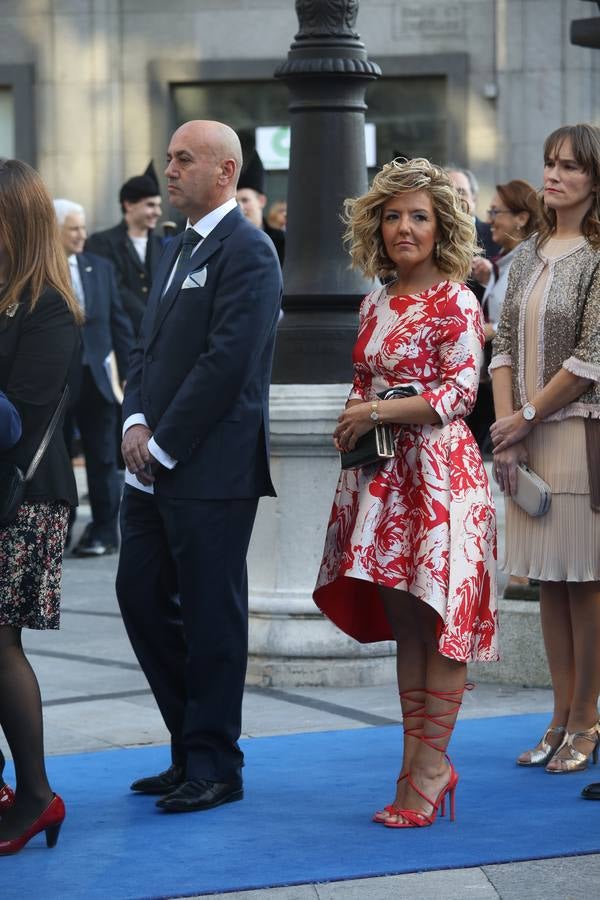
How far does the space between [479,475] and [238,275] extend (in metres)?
0.89

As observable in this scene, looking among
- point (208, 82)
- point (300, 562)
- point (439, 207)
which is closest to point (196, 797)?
point (439, 207)

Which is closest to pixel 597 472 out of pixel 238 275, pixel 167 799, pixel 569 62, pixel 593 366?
pixel 593 366

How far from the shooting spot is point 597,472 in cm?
554

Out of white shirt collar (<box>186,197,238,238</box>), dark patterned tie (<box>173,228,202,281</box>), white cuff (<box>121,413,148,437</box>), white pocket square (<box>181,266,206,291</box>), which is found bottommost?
white cuff (<box>121,413,148,437</box>)

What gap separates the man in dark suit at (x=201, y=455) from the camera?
201 inches

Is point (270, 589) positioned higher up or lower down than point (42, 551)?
lower down

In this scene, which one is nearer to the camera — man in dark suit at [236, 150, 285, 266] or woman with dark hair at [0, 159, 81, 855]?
woman with dark hair at [0, 159, 81, 855]

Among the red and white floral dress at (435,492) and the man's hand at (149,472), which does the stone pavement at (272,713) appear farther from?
the man's hand at (149,472)

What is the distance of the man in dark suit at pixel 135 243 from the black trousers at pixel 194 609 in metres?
6.69

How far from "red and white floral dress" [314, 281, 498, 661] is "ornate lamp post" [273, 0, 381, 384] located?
2.22 metres

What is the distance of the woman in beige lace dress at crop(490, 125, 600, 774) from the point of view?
555cm

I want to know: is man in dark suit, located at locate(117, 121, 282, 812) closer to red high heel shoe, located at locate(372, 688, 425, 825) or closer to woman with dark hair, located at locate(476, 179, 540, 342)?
red high heel shoe, located at locate(372, 688, 425, 825)

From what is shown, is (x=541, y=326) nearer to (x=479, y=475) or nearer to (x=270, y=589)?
(x=479, y=475)

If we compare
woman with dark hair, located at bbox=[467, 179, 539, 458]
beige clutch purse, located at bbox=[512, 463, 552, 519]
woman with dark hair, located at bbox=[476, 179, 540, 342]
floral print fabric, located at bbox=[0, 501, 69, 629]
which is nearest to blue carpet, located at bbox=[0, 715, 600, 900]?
floral print fabric, located at bbox=[0, 501, 69, 629]
